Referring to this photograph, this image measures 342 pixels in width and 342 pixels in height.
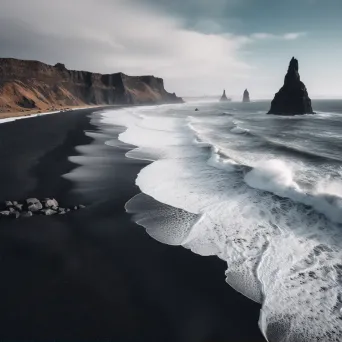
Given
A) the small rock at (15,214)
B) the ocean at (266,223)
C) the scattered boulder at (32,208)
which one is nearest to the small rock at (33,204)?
the scattered boulder at (32,208)

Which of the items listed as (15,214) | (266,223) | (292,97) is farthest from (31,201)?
(292,97)

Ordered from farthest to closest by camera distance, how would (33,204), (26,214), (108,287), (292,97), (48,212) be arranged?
1. (292,97)
2. (33,204)
3. (48,212)
4. (26,214)
5. (108,287)

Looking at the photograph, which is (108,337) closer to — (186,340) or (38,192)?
(186,340)

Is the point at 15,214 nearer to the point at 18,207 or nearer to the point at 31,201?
the point at 18,207

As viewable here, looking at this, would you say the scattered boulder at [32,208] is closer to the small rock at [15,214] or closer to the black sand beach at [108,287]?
the small rock at [15,214]

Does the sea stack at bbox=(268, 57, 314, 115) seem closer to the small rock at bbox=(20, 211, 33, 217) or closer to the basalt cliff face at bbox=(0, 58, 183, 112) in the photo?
the basalt cliff face at bbox=(0, 58, 183, 112)

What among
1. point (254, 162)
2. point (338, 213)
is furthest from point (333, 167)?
point (338, 213)

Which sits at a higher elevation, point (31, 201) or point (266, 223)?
point (31, 201)
